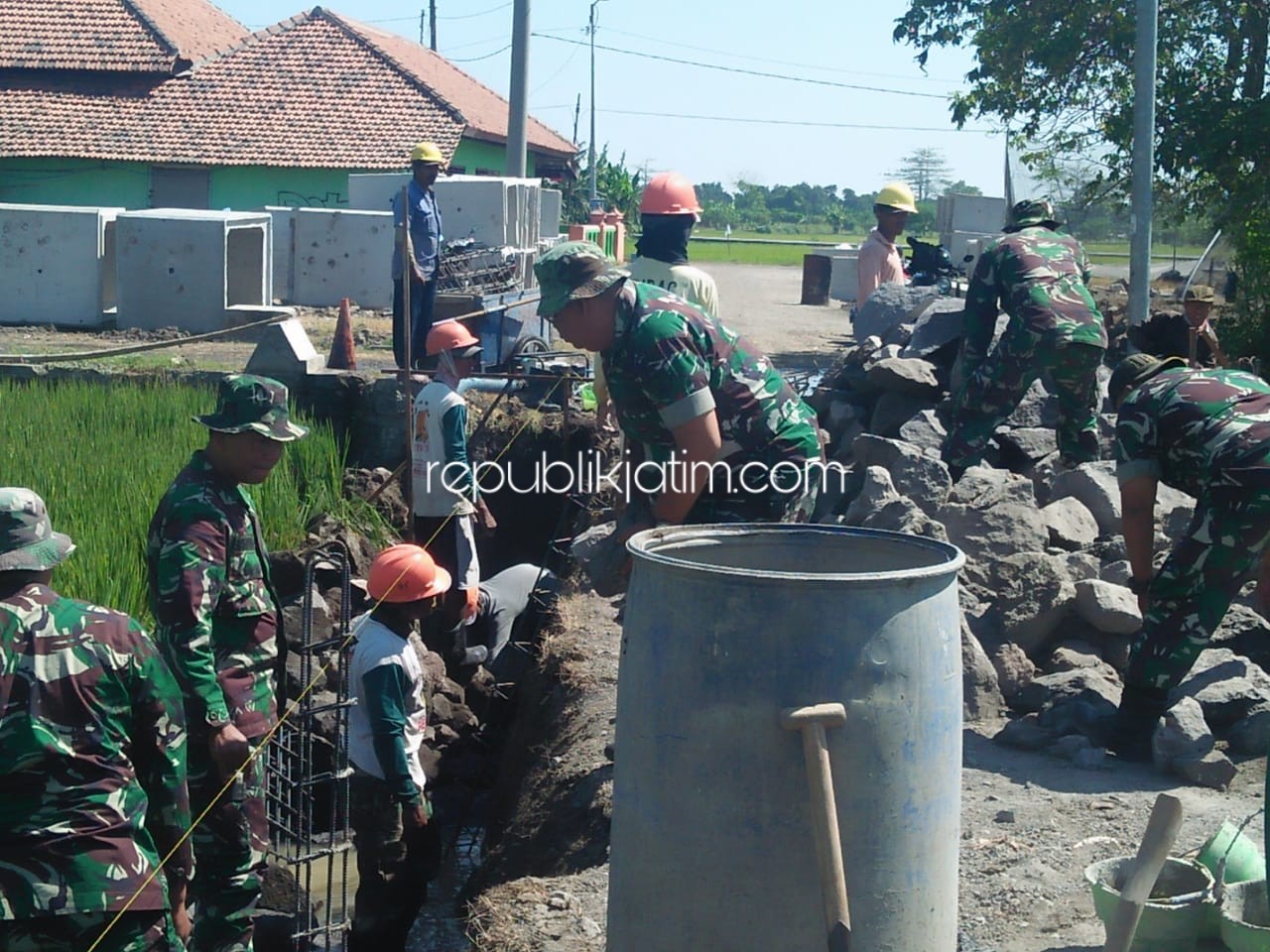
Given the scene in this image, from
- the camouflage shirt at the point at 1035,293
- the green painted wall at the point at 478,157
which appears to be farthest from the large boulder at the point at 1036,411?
the green painted wall at the point at 478,157

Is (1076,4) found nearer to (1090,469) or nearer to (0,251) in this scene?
(1090,469)

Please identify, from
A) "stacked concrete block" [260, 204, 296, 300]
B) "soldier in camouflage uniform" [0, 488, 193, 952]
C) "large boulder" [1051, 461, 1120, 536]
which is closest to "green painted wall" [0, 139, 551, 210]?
"stacked concrete block" [260, 204, 296, 300]

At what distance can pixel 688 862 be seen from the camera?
9.25 ft

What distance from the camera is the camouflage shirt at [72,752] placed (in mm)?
3086

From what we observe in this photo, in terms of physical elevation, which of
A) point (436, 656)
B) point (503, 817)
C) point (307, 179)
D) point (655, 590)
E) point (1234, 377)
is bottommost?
point (503, 817)

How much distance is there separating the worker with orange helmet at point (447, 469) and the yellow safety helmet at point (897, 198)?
2.91 meters

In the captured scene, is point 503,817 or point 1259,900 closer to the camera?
point 1259,900

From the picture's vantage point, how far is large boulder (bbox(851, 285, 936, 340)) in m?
11.4

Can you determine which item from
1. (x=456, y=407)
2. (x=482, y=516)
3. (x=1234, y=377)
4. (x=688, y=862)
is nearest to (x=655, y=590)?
(x=688, y=862)

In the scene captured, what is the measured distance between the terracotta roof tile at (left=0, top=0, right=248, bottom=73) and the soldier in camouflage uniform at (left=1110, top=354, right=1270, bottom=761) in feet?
81.1

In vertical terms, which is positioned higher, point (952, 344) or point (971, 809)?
point (952, 344)

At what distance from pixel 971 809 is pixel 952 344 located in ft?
18.3

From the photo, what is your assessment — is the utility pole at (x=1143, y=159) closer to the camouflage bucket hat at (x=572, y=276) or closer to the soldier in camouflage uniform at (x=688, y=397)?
the soldier in camouflage uniform at (x=688, y=397)

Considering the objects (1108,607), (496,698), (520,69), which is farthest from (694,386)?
(520,69)
